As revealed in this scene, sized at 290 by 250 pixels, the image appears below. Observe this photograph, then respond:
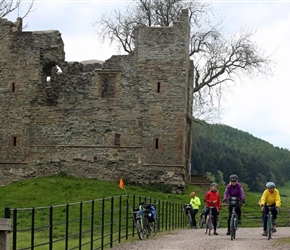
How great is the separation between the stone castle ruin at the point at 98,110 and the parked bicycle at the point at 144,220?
19.8m

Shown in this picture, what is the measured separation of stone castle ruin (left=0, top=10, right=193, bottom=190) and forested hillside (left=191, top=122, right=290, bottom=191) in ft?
97.3

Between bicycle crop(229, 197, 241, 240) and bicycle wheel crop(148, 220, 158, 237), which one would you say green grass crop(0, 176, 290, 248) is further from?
bicycle crop(229, 197, 241, 240)

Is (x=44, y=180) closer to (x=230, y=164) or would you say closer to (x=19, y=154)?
(x=19, y=154)

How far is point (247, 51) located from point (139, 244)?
34.2 meters

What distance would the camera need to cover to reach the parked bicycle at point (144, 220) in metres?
21.7

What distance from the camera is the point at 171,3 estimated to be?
54.4m

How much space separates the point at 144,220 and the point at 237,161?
240 feet

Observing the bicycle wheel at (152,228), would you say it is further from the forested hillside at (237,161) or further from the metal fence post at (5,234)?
the forested hillside at (237,161)

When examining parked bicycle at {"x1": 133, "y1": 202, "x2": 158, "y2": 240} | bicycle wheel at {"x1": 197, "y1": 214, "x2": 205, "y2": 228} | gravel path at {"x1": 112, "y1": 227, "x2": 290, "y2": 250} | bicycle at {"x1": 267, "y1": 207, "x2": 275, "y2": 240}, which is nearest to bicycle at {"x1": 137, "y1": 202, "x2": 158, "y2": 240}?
parked bicycle at {"x1": 133, "y1": 202, "x2": 158, "y2": 240}

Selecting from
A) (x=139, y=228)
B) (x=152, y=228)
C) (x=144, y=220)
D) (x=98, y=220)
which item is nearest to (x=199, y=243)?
(x=139, y=228)

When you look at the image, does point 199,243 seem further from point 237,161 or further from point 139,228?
point 237,161

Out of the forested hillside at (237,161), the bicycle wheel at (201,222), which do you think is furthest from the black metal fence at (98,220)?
the forested hillside at (237,161)

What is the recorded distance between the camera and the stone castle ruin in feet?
140

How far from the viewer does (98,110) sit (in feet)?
143
